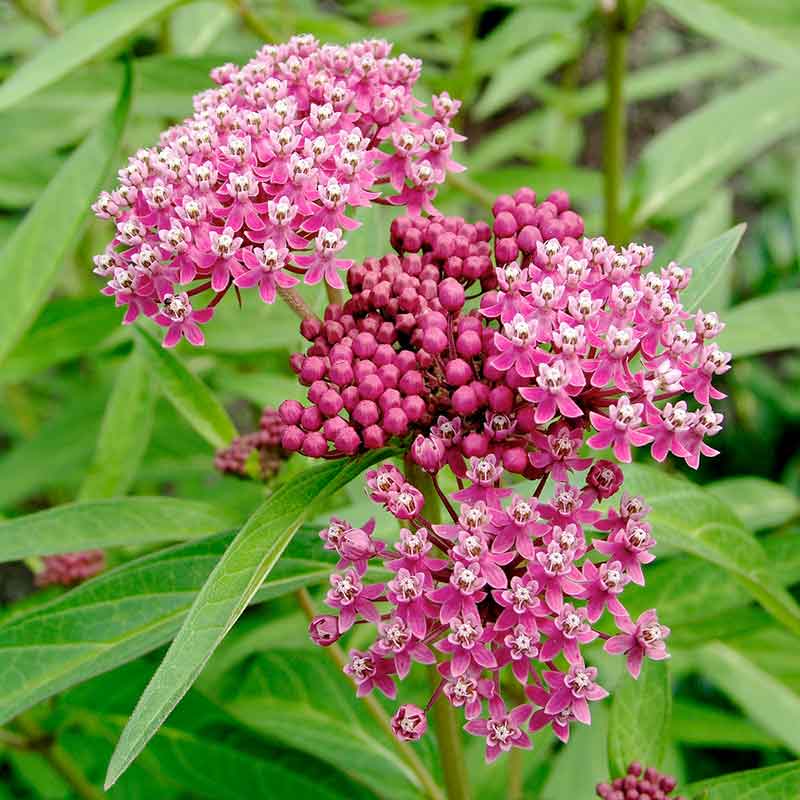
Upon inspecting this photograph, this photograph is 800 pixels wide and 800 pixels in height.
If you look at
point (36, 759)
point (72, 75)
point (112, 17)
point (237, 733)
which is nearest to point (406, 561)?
point (237, 733)

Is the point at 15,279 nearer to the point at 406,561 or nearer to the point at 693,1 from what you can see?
the point at 406,561

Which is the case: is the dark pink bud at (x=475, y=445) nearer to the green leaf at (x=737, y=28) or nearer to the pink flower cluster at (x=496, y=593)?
the pink flower cluster at (x=496, y=593)

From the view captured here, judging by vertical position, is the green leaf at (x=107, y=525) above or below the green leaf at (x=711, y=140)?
above

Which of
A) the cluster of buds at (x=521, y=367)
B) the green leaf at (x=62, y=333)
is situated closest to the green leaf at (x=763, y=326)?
the cluster of buds at (x=521, y=367)

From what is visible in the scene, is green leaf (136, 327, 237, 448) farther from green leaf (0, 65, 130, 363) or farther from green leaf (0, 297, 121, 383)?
green leaf (0, 297, 121, 383)

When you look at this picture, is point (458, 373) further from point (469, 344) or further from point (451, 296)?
point (451, 296)

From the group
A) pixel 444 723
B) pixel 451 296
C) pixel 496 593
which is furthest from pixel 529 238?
pixel 444 723
